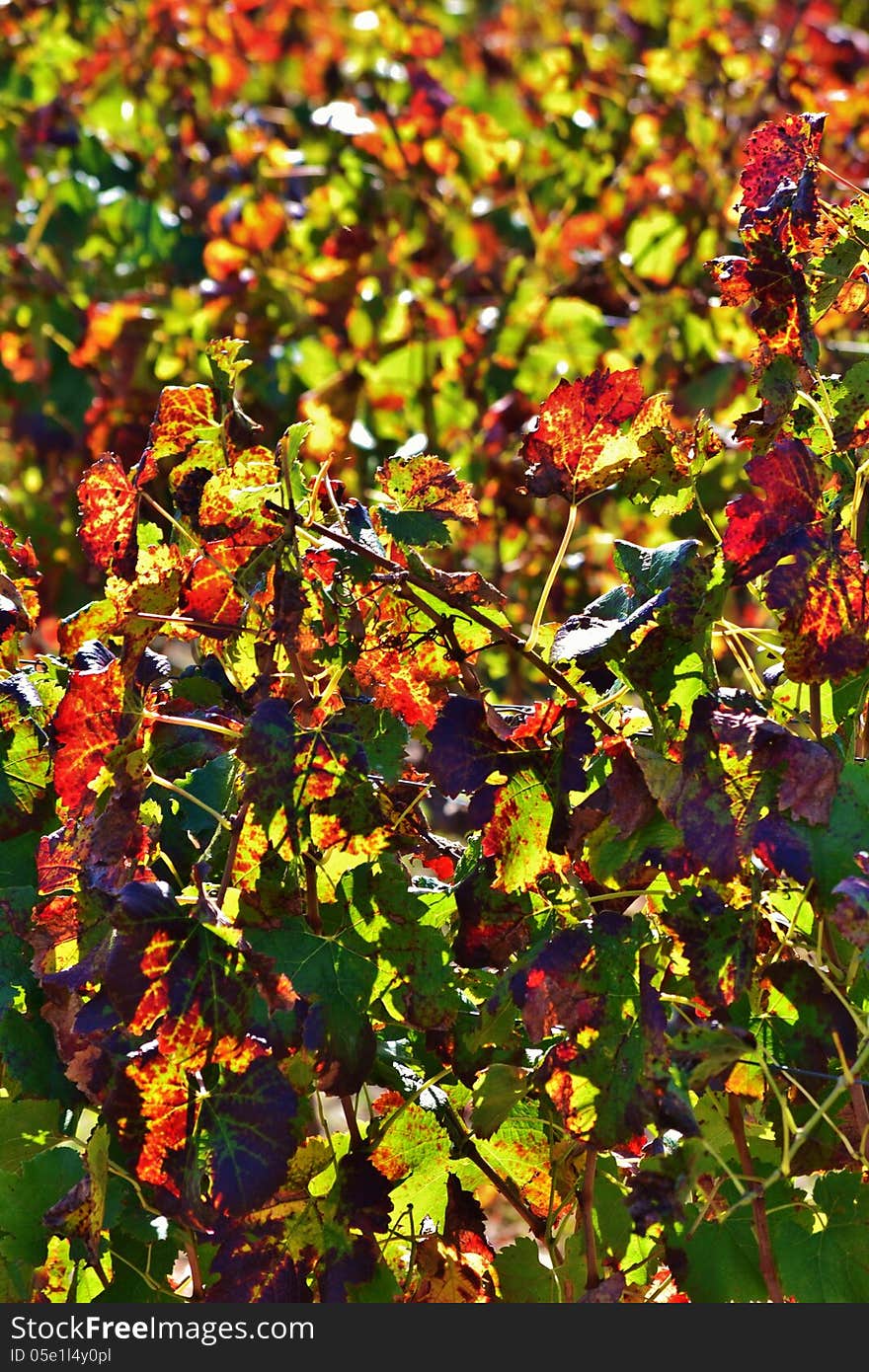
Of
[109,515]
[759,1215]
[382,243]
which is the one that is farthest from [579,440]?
[382,243]

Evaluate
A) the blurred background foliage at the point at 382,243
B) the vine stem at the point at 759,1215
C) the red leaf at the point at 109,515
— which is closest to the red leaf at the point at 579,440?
the red leaf at the point at 109,515

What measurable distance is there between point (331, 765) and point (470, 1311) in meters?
0.41

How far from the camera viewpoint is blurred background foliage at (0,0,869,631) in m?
3.61

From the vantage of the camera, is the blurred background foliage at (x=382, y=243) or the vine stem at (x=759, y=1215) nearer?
the vine stem at (x=759, y=1215)

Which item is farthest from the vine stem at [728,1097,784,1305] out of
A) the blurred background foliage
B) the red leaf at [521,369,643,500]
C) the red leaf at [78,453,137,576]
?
the blurred background foliage

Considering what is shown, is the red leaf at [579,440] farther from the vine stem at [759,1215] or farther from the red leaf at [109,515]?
the vine stem at [759,1215]

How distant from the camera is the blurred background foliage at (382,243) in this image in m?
3.61

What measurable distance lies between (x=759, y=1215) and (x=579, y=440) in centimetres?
63

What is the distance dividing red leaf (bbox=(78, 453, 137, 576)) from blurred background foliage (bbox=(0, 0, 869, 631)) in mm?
1517

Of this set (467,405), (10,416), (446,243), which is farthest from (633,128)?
(10,416)

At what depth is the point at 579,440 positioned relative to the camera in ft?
4.38

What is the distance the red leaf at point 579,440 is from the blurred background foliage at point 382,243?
151cm

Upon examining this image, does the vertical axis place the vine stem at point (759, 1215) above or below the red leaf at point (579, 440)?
below

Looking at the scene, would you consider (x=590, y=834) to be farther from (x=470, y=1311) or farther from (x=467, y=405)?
(x=467, y=405)
